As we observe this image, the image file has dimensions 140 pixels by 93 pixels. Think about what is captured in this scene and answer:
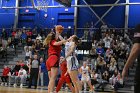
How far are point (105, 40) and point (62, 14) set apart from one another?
9.26 m

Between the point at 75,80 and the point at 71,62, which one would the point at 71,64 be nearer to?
the point at 71,62

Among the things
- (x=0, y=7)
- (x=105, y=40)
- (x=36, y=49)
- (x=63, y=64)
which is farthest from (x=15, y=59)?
(x=63, y=64)

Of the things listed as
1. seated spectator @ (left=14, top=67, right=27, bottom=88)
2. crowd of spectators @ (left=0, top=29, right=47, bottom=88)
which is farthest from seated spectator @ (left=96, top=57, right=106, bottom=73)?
seated spectator @ (left=14, top=67, right=27, bottom=88)

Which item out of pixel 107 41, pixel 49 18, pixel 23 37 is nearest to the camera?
pixel 107 41

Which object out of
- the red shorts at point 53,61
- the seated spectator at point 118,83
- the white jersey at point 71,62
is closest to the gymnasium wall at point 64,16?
the seated spectator at point 118,83

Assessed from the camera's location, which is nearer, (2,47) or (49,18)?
(2,47)

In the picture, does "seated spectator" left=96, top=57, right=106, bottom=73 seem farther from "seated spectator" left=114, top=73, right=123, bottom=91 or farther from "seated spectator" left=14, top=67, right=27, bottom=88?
"seated spectator" left=14, top=67, right=27, bottom=88

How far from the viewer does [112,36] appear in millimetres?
23438

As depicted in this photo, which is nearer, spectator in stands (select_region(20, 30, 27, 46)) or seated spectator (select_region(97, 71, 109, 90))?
seated spectator (select_region(97, 71, 109, 90))

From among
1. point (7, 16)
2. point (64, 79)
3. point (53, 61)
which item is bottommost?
point (64, 79)

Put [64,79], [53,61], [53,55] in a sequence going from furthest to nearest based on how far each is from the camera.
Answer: [64,79], [53,55], [53,61]

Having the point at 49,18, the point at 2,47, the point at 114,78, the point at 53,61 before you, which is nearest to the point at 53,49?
the point at 53,61

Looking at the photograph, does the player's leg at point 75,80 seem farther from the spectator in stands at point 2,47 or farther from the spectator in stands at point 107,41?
the spectator in stands at point 2,47

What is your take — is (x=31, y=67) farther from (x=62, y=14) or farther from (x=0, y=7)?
(x=0, y=7)
